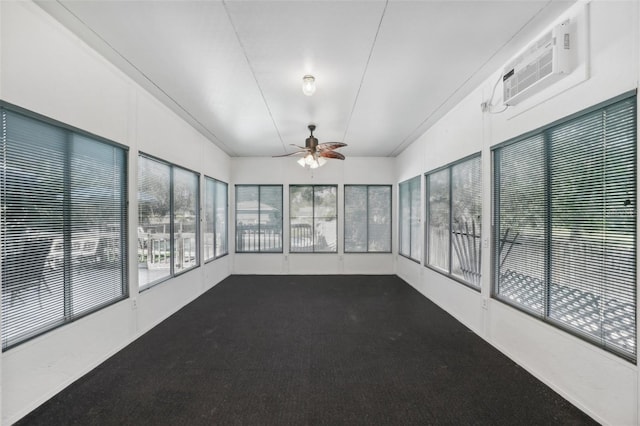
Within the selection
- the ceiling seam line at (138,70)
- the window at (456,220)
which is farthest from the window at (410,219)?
the ceiling seam line at (138,70)

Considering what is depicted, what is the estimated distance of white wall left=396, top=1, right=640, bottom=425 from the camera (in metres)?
1.72

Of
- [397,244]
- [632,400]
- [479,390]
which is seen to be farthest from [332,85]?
[397,244]

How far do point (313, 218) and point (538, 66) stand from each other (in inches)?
196

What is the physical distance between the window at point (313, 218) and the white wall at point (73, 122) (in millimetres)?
3183

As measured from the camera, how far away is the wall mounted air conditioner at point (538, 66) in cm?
202

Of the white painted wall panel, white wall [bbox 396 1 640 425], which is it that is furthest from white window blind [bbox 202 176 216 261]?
white wall [bbox 396 1 640 425]

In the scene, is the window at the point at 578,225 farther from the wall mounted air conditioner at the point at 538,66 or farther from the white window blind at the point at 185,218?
the white window blind at the point at 185,218

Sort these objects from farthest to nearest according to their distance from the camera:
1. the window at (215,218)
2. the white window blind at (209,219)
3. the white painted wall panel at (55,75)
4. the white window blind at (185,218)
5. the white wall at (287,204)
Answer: the white wall at (287,204)
the window at (215,218)
the white window blind at (209,219)
the white window blind at (185,218)
the white painted wall panel at (55,75)

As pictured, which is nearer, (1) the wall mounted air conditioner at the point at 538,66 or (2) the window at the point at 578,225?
(2) the window at the point at 578,225

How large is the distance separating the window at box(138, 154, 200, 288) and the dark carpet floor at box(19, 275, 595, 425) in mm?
837

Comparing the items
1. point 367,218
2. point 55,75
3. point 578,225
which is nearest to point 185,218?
point 55,75

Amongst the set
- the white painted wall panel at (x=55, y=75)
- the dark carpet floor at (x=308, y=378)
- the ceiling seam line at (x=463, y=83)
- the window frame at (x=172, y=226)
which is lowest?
the dark carpet floor at (x=308, y=378)

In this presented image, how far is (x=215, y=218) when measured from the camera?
18.7ft

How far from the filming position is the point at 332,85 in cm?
305
